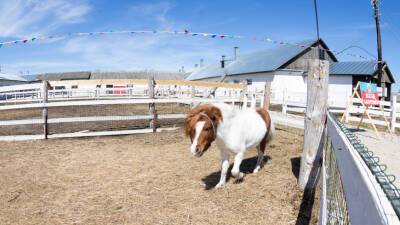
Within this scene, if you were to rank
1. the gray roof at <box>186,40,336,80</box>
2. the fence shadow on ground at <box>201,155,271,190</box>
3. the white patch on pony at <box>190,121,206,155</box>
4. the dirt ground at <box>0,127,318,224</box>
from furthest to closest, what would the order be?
the gray roof at <box>186,40,336,80</box>, the fence shadow on ground at <box>201,155,271,190</box>, the white patch on pony at <box>190,121,206,155</box>, the dirt ground at <box>0,127,318,224</box>

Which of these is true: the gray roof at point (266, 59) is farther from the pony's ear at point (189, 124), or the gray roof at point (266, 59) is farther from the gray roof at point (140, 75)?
the gray roof at point (140, 75)

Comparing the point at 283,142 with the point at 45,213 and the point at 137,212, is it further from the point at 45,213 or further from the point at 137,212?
the point at 45,213

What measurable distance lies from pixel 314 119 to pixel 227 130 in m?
1.28

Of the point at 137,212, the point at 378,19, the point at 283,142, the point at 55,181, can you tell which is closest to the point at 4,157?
the point at 55,181

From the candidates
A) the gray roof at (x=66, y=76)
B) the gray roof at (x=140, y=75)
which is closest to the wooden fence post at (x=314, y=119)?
the gray roof at (x=140, y=75)

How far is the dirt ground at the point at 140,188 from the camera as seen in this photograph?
4.45m

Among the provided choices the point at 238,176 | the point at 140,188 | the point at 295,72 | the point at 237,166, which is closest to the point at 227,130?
the point at 237,166

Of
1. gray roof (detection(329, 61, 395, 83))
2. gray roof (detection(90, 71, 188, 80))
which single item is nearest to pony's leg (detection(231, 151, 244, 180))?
gray roof (detection(329, 61, 395, 83))

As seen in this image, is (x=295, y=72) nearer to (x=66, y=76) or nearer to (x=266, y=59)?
(x=266, y=59)

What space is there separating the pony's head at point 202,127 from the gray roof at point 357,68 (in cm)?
2955

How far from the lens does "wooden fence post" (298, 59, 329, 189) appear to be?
525cm

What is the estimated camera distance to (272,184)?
564 cm

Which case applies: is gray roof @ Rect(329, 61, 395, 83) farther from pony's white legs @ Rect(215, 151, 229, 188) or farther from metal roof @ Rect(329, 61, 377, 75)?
pony's white legs @ Rect(215, 151, 229, 188)

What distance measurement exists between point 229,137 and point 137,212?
172 cm
